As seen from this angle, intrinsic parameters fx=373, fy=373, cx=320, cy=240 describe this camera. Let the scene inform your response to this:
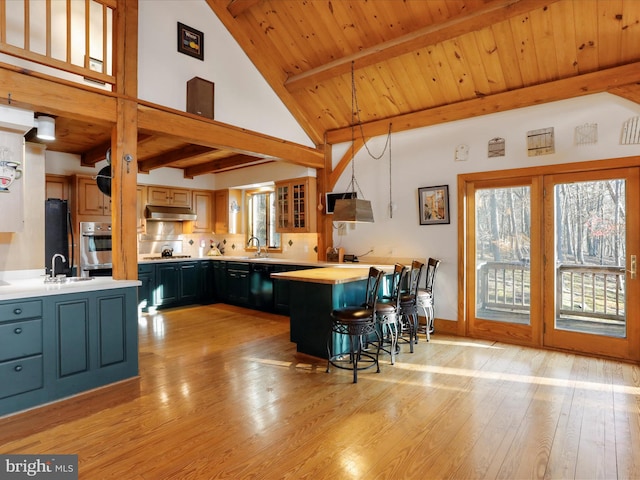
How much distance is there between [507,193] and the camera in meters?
4.55

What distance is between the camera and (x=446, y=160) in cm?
494

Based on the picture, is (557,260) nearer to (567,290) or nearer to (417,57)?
(567,290)

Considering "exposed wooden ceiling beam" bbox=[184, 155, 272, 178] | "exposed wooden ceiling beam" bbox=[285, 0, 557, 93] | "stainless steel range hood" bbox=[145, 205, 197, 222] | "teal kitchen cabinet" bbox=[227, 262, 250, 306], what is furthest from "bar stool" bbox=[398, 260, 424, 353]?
"stainless steel range hood" bbox=[145, 205, 197, 222]

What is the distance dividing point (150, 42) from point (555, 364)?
5236 millimetres

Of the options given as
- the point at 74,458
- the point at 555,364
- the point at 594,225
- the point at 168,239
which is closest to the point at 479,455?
the point at 555,364

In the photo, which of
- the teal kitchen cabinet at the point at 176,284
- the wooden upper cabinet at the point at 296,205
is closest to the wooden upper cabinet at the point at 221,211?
the teal kitchen cabinet at the point at 176,284

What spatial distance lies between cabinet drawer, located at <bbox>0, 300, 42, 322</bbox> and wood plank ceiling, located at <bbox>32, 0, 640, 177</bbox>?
2016 mm

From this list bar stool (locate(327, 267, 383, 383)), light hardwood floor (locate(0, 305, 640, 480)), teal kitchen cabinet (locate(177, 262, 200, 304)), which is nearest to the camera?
light hardwood floor (locate(0, 305, 640, 480))

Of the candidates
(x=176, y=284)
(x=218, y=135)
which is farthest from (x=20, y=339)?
(x=176, y=284)

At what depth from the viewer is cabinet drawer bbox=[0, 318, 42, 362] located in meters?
2.67

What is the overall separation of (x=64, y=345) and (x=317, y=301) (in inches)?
86.5

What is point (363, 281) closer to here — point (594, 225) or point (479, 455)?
point (479, 455)

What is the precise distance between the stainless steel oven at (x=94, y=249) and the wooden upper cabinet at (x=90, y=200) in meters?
0.20

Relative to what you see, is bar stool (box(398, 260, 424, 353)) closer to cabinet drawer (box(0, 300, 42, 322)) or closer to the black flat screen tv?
the black flat screen tv
